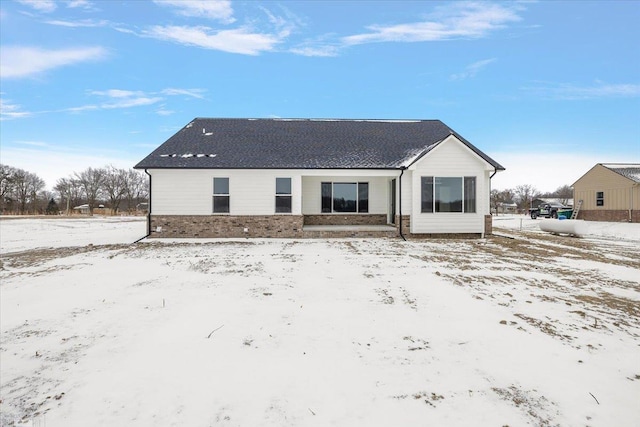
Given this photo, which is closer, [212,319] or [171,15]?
[212,319]

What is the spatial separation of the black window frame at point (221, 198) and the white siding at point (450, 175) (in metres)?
8.19

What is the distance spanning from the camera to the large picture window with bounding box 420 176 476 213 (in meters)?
13.7

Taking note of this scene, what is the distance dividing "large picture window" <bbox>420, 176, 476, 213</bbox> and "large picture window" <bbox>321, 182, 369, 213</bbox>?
3541 millimetres

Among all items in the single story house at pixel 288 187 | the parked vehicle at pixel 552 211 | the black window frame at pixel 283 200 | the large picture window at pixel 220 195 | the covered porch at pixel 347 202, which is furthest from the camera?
the parked vehicle at pixel 552 211

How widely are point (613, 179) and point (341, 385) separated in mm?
33552

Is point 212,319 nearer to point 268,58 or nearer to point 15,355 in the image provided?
point 15,355

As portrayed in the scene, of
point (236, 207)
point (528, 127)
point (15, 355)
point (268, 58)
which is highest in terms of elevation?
point (268, 58)

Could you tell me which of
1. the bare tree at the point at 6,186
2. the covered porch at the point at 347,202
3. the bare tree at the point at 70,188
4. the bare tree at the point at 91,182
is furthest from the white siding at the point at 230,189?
the bare tree at the point at 70,188

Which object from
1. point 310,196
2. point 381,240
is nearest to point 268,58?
point 310,196

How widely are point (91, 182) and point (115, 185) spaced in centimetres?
364

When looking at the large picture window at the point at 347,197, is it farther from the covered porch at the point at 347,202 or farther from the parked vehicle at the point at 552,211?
the parked vehicle at the point at 552,211

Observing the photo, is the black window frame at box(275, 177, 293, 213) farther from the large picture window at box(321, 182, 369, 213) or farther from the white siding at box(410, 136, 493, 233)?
the white siding at box(410, 136, 493, 233)

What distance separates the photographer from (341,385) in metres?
2.81

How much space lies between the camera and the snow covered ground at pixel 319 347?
250 centimetres
